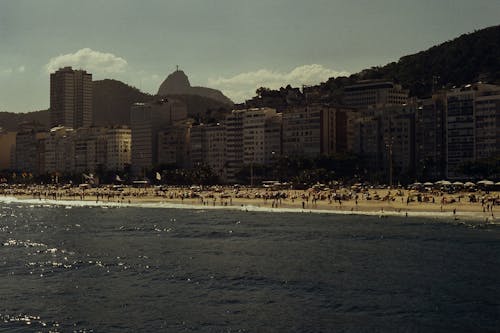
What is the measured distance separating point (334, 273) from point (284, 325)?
15.3 meters

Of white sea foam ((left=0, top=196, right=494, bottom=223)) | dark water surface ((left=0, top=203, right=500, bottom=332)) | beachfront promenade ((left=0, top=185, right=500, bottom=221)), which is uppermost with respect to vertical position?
beachfront promenade ((left=0, top=185, right=500, bottom=221))

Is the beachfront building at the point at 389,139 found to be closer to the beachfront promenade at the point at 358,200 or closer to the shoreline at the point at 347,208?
the beachfront promenade at the point at 358,200

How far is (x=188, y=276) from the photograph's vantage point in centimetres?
4931

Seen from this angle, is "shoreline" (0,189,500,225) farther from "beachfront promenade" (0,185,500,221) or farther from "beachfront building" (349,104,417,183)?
"beachfront building" (349,104,417,183)

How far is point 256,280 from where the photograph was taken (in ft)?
156

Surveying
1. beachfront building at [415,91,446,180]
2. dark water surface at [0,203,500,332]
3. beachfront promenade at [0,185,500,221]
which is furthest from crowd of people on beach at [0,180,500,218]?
beachfront building at [415,91,446,180]

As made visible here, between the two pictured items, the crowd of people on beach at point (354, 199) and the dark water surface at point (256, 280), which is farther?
the crowd of people on beach at point (354, 199)

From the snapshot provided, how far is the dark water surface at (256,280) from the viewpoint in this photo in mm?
35906

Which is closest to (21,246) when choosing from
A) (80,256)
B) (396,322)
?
(80,256)

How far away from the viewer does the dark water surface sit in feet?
118

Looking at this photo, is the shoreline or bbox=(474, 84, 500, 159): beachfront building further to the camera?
bbox=(474, 84, 500, 159): beachfront building

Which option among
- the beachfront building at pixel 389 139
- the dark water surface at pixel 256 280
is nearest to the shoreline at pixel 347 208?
the dark water surface at pixel 256 280

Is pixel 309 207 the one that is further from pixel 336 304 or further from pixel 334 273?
pixel 336 304

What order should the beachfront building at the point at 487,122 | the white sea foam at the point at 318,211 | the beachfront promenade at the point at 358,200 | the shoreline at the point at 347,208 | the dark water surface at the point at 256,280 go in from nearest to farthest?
1. the dark water surface at the point at 256,280
2. the white sea foam at the point at 318,211
3. the shoreline at the point at 347,208
4. the beachfront promenade at the point at 358,200
5. the beachfront building at the point at 487,122
